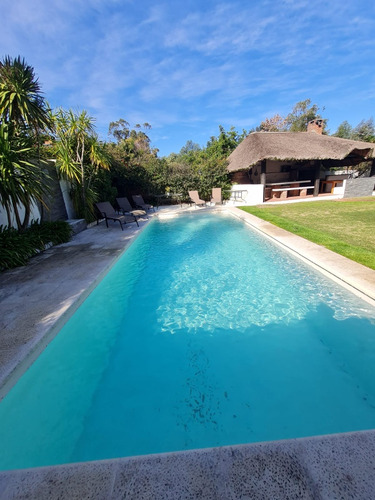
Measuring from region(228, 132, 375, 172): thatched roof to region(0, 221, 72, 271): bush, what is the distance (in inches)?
491

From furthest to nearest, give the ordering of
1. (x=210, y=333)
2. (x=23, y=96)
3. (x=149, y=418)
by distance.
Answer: (x=23, y=96) < (x=210, y=333) < (x=149, y=418)

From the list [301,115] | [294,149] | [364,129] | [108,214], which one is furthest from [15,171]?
[364,129]

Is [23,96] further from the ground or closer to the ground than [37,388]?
further from the ground

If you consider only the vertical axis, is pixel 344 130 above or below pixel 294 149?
above

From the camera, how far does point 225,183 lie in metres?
16.4

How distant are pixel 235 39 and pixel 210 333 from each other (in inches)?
503

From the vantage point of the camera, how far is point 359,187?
15930mm

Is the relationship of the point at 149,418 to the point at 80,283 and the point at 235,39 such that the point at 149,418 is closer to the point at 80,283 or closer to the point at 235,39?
the point at 80,283

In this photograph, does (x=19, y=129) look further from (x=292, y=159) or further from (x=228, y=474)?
(x=292, y=159)

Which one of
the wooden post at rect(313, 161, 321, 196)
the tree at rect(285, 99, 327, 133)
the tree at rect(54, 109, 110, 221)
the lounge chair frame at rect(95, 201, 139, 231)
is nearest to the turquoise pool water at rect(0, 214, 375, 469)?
the lounge chair frame at rect(95, 201, 139, 231)

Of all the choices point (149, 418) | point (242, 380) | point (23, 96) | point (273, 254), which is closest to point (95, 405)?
point (149, 418)

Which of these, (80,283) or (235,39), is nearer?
(80,283)

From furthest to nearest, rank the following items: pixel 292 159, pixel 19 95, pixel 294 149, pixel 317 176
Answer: pixel 317 176, pixel 294 149, pixel 292 159, pixel 19 95

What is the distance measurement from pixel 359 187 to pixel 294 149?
563 centimetres
